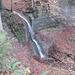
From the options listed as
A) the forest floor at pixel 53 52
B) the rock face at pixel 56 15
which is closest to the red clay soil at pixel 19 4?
the rock face at pixel 56 15

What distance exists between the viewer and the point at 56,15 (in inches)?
481

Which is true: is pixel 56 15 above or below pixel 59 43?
above

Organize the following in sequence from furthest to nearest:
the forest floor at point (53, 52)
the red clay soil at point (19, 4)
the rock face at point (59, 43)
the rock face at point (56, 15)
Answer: the rock face at point (56, 15)
the red clay soil at point (19, 4)
the rock face at point (59, 43)
the forest floor at point (53, 52)

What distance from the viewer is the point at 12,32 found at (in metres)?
7.46

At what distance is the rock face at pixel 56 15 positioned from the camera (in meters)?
11.5

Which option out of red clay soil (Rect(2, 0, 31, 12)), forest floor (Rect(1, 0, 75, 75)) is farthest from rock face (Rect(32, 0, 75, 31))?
red clay soil (Rect(2, 0, 31, 12))

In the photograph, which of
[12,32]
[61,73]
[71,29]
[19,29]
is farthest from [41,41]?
[71,29]

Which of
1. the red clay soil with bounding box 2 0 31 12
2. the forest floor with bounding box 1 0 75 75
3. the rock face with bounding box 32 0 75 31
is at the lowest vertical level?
the forest floor with bounding box 1 0 75 75

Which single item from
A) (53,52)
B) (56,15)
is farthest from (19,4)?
(53,52)

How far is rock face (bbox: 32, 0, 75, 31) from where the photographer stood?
453 inches

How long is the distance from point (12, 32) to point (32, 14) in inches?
199

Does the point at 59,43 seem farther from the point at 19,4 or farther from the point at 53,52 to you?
the point at 19,4

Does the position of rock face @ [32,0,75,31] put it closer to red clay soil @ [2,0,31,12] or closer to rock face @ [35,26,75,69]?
rock face @ [35,26,75,69]

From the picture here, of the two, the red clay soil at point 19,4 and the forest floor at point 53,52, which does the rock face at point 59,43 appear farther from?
the red clay soil at point 19,4
